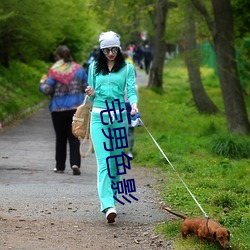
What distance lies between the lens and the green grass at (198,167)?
24.0ft

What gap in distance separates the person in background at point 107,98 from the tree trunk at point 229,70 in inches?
346

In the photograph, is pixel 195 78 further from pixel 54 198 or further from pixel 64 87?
pixel 54 198

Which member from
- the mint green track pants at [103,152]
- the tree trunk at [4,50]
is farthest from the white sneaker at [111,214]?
the tree trunk at [4,50]

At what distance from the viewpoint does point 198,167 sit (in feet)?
39.2

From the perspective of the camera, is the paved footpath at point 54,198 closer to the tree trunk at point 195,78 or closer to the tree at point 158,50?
the tree trunk at point 195,78

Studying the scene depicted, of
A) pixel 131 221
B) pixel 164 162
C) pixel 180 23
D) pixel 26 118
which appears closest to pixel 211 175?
pixel 164 162

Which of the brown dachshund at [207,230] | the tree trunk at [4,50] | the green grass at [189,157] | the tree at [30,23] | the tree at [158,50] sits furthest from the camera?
the tree at [158,50]

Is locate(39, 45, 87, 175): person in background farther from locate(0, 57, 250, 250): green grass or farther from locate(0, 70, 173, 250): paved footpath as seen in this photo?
locate(0, 57, 250, 250): green grass

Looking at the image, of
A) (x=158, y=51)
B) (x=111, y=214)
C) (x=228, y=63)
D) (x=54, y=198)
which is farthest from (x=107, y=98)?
(x=158, y=51)

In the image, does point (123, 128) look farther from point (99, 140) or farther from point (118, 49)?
point (118, 49)

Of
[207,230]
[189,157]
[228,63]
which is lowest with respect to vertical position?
[189,157]

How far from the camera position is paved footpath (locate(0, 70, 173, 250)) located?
729 centimetres

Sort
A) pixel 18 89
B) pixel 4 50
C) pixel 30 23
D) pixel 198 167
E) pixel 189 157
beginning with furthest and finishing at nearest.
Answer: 1. pixel 18 89
2. pixel 4 50
3. pixel 30 23
4. pixel 189 157
5. pixel 198 167

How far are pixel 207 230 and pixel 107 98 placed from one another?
199cm
